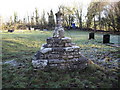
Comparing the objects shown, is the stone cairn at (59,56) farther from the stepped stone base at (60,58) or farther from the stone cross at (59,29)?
the stone cross at (59,29)

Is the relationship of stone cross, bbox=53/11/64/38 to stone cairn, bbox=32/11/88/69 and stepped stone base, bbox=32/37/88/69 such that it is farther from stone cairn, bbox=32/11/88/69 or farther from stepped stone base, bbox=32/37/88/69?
stepped stone base, bbox=32/37/88/69

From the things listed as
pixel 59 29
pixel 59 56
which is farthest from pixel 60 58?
pixel 59 29

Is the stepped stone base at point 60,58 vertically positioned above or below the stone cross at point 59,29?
below

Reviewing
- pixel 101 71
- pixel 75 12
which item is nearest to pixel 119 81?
pixel 101 71

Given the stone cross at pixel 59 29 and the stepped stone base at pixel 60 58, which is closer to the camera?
the stepped stone base at pixel 60 58

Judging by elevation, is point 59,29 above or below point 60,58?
above

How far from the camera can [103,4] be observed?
28.3m

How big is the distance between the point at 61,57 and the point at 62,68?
442 mm

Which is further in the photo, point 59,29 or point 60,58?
point 59,29

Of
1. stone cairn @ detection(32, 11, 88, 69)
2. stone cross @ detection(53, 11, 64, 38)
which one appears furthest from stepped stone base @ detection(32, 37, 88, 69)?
stone cross @ detection(53, 11, 64, 38)

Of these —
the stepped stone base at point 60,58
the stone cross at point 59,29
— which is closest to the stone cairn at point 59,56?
the stepped stone base at point 60,58

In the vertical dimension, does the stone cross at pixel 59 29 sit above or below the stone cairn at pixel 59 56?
above

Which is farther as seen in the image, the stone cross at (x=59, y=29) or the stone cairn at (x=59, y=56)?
the stone cross at (x=59, y=29)

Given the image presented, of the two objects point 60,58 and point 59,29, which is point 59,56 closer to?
point 60,58
